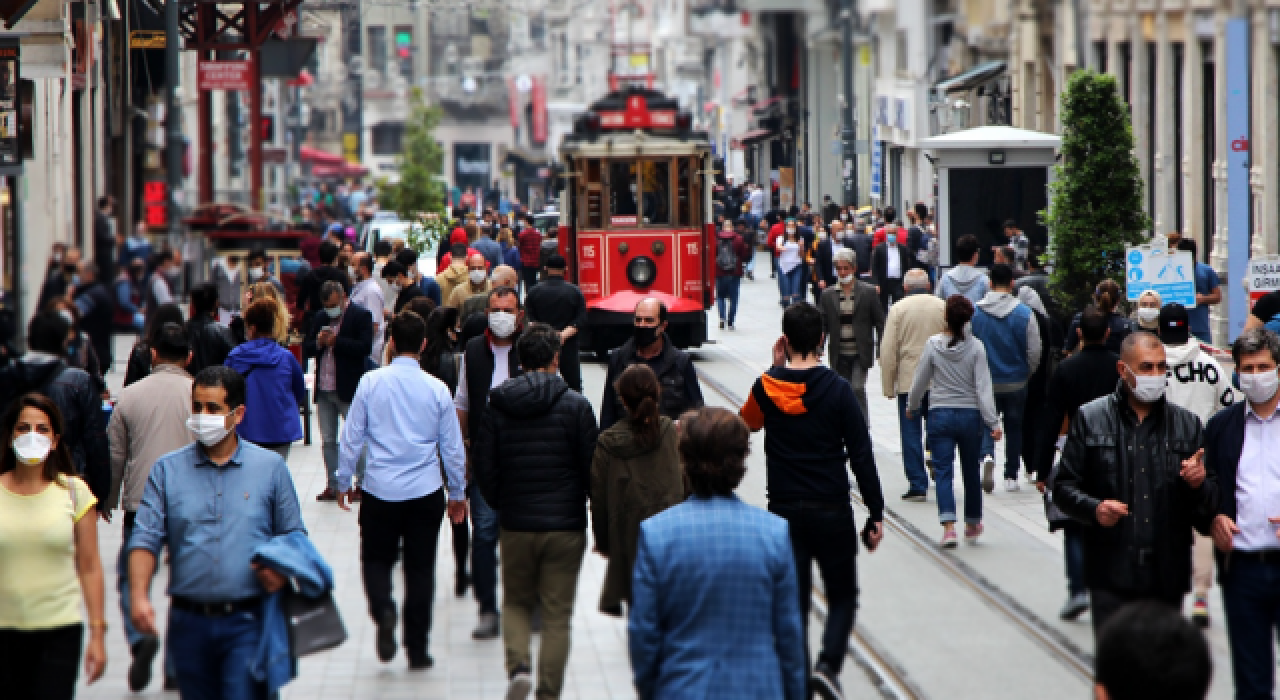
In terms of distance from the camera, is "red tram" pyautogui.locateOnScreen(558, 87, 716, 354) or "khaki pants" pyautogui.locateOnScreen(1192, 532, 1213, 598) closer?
"khaki pants" pyautogui.locateOnScreen(1192, 532, 1213, 598)

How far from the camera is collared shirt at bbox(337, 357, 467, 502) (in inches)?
355

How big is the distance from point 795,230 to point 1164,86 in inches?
228

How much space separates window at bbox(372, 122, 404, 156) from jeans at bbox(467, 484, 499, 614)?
7947cm

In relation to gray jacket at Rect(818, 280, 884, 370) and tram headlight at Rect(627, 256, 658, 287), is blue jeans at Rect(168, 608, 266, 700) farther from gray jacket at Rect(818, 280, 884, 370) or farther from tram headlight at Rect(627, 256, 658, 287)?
tram headlight at Rect(627, 256, 658, 287)

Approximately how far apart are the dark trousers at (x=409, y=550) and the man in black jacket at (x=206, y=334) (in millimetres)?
2905

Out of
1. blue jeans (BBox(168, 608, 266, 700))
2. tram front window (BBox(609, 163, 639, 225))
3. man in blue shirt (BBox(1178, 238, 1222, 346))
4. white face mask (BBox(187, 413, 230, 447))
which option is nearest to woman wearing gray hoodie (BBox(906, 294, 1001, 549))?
white face mask (BBox(187, 413, 230, 447))

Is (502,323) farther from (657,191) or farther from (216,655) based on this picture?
(657,191)

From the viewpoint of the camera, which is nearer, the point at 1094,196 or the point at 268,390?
the point at 268,390

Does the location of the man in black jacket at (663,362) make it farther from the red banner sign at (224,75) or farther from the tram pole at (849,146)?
the tram pole at (849,146)

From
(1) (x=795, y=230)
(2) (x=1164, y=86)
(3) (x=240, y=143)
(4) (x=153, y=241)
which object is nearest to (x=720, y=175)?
(1) (x=795, y=230)

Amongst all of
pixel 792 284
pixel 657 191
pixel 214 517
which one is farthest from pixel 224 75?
pixel 214 517

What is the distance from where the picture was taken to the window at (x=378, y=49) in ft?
72.6

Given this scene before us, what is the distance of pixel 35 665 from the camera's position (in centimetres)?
669

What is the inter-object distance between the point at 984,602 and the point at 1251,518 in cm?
322
